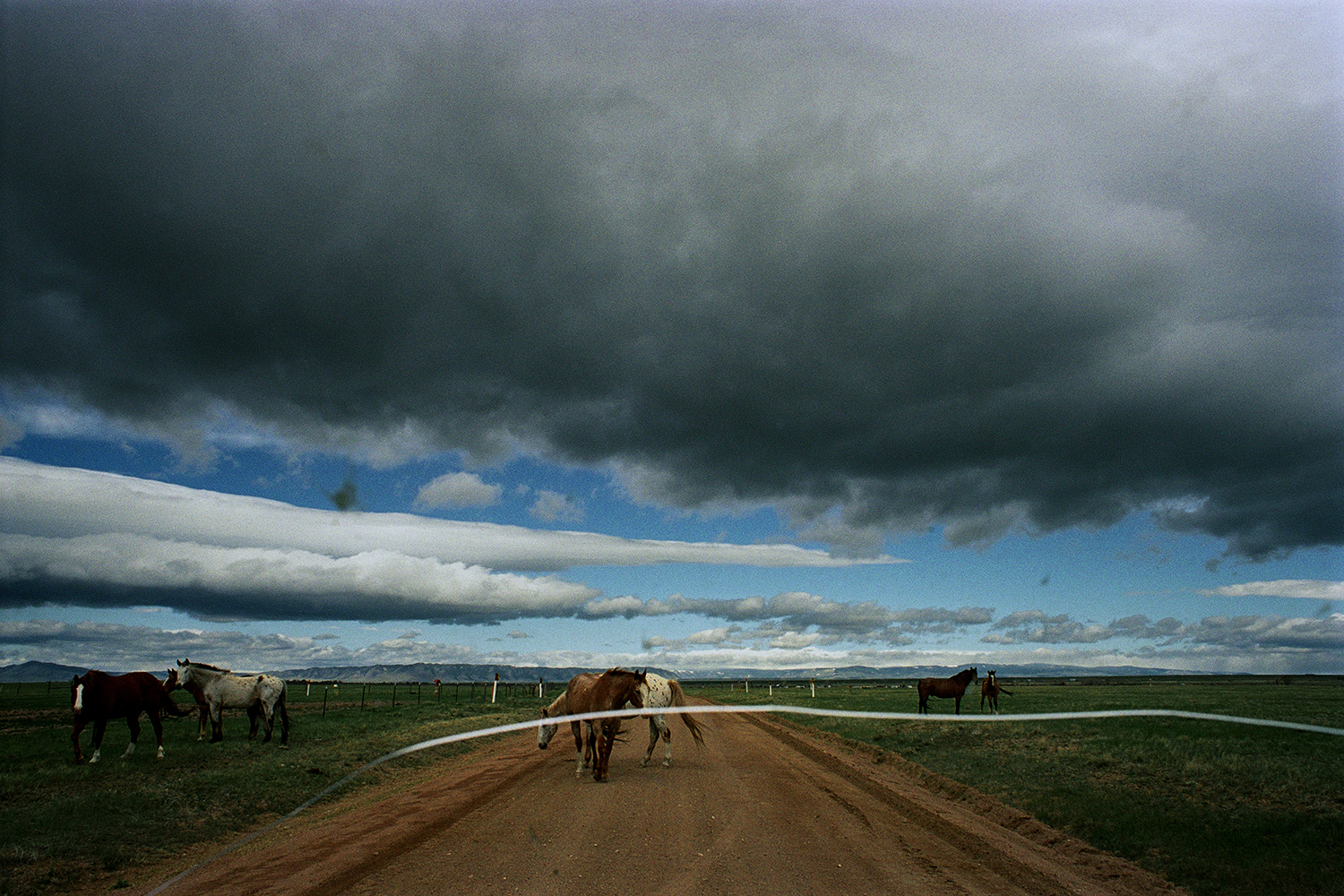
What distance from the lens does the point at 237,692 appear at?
26.0m

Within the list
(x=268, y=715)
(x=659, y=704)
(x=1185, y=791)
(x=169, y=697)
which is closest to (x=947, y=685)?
(x=659, y=704)

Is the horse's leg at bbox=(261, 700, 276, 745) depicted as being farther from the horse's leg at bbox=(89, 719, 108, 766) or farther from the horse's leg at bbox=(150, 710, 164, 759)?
the horse's leg at bbox=(89, 719, 108, 766)

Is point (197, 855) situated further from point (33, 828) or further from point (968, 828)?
point (968, 828)

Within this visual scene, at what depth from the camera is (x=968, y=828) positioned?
11.9 m

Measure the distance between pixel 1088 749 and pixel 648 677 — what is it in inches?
498

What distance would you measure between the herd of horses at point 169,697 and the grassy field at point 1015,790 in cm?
103

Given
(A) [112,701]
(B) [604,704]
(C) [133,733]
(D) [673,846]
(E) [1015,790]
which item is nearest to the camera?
(D) [673,846]

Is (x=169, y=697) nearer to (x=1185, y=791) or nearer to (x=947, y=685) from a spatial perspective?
(x=1185, y=791)

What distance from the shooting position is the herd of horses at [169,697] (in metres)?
20.2

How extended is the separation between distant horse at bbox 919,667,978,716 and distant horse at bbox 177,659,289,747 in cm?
3094

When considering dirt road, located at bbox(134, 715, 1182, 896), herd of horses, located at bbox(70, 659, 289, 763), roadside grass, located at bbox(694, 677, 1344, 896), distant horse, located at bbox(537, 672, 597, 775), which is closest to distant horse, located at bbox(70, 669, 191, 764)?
herd of horses, located at bbox(70, 659, 289, 763)

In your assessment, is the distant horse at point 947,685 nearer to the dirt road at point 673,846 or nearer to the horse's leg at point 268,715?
the dirt road at point 673,846

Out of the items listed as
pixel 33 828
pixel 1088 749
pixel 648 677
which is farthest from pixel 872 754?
pixel 33 828

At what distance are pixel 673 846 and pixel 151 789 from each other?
39.3ft
